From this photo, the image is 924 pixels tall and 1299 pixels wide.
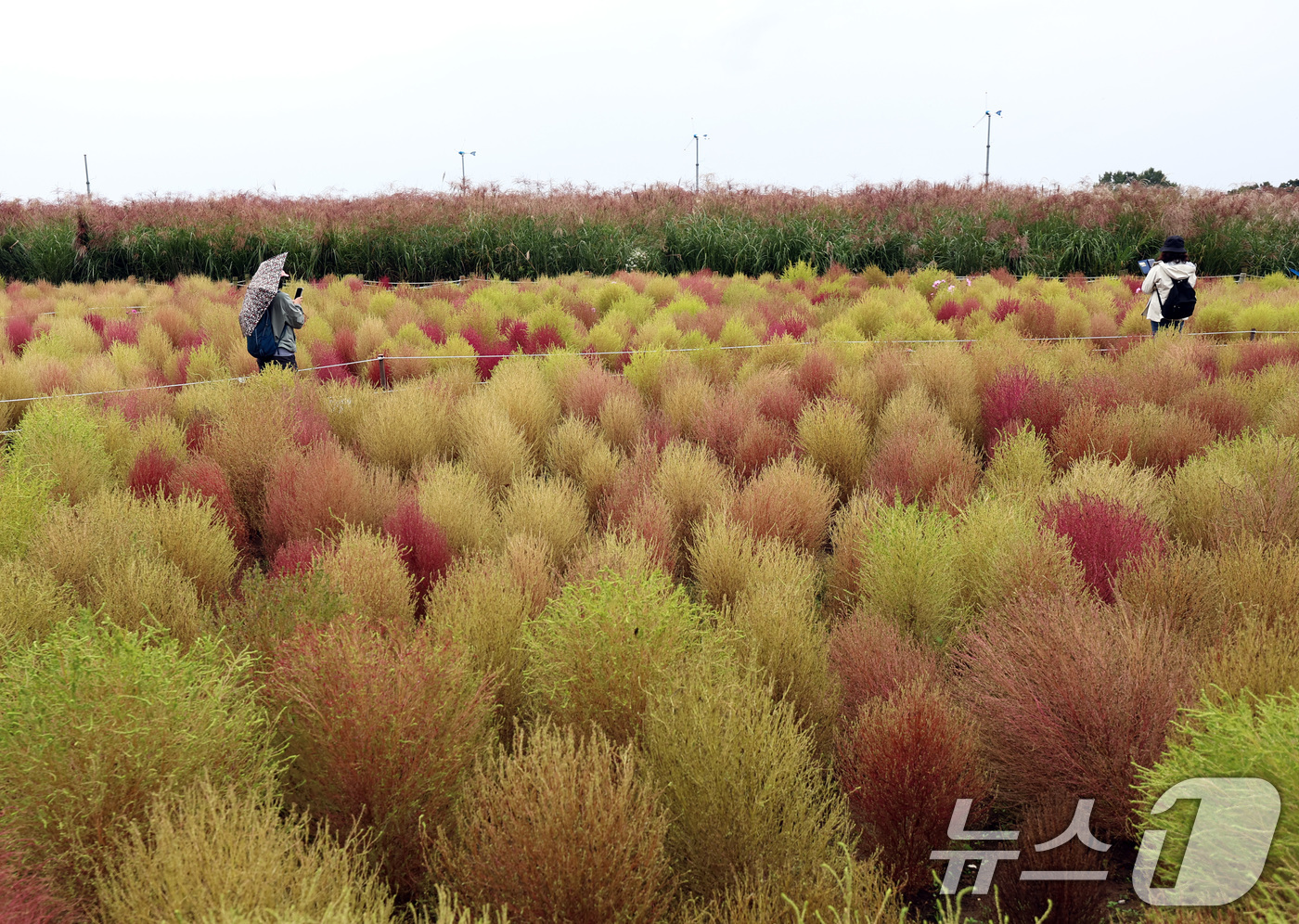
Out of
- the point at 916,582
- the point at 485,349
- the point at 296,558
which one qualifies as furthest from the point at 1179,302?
the point at 296,558

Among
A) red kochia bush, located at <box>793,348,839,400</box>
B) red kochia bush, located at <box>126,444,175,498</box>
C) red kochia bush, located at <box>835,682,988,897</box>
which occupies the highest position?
red kochia bush, located at <box>793,348,839,400</box>

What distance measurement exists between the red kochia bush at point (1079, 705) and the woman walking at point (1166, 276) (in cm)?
747

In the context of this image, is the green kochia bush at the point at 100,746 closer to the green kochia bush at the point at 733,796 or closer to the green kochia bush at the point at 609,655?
the green kochia bush at the point at 609,655

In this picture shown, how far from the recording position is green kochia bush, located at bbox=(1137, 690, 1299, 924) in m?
1.75

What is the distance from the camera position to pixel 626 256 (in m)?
16.0

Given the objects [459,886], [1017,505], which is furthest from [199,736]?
[1017,505]

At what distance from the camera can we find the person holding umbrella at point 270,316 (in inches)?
289

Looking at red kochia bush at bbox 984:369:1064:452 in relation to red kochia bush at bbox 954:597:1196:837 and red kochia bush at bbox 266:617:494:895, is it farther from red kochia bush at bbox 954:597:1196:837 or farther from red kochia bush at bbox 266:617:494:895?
red kochia bush at bbox 266:617:494:895

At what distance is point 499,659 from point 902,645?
141cm

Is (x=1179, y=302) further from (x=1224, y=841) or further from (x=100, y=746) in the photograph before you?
(x=100, y=746)

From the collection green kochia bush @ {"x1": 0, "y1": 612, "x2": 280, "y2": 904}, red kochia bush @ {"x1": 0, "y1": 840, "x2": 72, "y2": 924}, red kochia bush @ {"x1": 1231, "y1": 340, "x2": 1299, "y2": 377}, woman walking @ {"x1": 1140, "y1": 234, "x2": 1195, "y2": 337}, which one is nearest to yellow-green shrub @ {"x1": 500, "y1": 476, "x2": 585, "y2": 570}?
green kochia bush @ {"x1": 0, "y1": 612, "x2": 280, "y2": 904}

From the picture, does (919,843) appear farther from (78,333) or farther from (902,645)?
(78,333)

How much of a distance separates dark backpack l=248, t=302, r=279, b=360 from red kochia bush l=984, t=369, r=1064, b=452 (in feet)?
19.3

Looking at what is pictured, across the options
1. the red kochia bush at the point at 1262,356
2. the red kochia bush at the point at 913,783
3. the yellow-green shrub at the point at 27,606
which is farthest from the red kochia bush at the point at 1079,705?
the red kochia bush at the point at 1262,356
